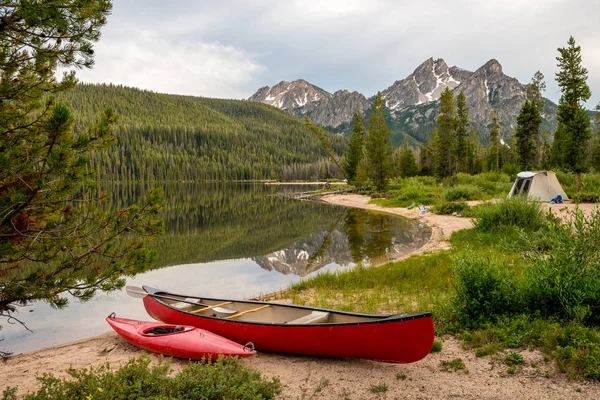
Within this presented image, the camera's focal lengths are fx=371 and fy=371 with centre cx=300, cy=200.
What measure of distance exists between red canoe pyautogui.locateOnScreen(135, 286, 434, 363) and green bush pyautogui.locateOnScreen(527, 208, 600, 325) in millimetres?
2966

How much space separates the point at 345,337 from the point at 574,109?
31.1m

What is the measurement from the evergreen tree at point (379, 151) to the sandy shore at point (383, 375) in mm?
41882

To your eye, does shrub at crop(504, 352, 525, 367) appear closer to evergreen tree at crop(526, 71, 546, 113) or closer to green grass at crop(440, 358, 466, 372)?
green grass at crop(440, 358, 466, 372)

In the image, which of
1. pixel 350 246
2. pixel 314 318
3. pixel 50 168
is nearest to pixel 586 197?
pixel 350 246

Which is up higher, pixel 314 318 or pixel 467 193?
pixel 467 193

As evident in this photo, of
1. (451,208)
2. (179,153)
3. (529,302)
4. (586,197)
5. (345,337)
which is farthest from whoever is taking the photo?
(179,153)

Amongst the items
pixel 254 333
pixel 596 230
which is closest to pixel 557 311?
pixel 596 230

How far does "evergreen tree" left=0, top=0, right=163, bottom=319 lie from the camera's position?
4.14 meters

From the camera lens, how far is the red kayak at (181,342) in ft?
22.6

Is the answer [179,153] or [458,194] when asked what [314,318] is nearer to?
[458,194]

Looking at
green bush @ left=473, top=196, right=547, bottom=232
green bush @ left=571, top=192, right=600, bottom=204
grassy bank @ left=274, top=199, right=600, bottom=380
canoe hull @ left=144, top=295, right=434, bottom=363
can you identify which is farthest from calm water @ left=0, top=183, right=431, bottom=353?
green bush @ left=571, top=192, right=600, bottom=204

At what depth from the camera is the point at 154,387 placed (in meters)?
4.77

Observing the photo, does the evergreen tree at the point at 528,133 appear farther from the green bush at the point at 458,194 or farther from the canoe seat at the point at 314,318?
the canoe seat at the point at 314,318

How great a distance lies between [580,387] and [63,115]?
→ 736cm
